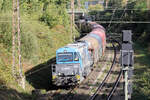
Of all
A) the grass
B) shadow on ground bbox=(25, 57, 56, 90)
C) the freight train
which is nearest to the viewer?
the grass

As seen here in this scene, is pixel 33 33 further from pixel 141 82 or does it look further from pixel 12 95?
pixel 12 95

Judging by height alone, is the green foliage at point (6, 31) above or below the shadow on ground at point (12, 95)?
above

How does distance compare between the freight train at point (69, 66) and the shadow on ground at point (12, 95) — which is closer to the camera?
the shadow on ground at point (12, 95)

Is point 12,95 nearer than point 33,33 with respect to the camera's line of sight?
Yes

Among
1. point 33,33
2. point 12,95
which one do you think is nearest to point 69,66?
point 12,95

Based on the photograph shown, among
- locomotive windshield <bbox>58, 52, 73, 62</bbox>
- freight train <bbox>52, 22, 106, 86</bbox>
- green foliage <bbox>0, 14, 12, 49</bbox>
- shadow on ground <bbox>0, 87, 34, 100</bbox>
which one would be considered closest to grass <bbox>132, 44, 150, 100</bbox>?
freight train <bbox>52, 22, 106, 86</bbox>

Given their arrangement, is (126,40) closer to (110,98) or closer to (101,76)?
(110,98)

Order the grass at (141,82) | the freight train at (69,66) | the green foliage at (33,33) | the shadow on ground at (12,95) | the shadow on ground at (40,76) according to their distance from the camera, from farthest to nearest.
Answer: the shadow on ground at (40,76) < the green foliage at (33,33) < the freight train at (69,66) < the grass at (141,82) < the shadow on ground at (12,95)

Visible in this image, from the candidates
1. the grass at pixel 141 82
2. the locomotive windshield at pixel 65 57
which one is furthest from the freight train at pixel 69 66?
the grass at pixel 141 82

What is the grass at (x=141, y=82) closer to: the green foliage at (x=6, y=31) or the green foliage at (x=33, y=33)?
the green foliage at (x=33, y=33)

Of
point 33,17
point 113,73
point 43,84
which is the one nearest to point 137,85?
point 113,73

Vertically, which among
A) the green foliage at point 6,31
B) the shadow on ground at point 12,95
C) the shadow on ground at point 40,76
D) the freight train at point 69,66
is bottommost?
the shadow on ground at point 40,76

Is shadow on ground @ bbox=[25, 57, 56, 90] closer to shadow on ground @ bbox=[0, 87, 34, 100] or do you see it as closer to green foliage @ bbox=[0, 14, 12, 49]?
green foliage @ bbox=[0, 14, 12, 49]

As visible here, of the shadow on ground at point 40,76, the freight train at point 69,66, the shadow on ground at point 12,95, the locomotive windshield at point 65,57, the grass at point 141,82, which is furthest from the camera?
the shadow on ground at point 40,76
